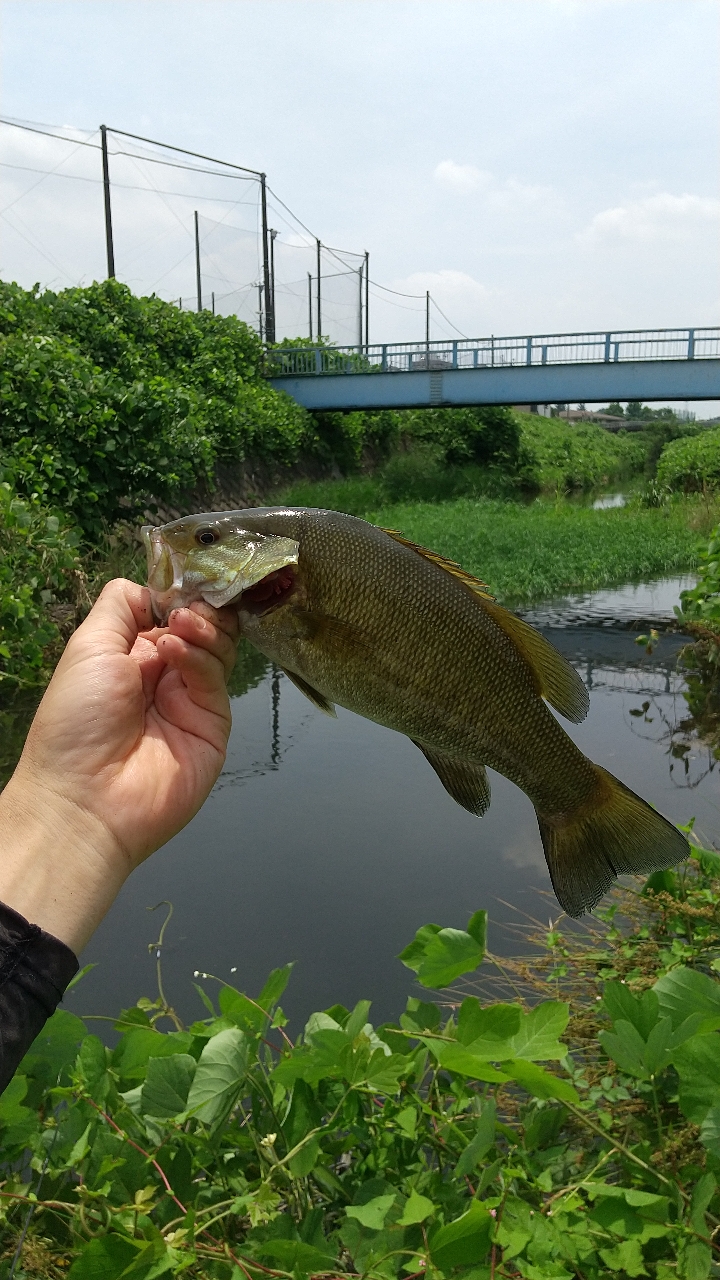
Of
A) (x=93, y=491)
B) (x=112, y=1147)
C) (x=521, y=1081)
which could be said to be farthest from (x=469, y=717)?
(x=93, y=491)

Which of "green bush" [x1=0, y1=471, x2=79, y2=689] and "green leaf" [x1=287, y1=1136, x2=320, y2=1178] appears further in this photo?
"green bush" [x1=0, y1=471, x2=79, y2=689]

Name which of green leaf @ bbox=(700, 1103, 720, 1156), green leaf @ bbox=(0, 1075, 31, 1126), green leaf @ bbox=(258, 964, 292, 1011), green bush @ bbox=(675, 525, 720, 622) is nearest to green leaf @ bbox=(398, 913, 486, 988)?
green leaf @ bbox=(258, 964, 292, 1011)

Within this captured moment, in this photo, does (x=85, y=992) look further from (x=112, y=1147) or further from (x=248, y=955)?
(x=112, y=1147)

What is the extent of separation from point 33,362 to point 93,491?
5.42 feet

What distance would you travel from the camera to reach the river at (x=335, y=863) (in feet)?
13.2

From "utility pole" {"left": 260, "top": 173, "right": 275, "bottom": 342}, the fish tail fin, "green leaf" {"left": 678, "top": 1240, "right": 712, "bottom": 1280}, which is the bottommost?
"green leaf" {"left": 678, "top": 1240, "right": 712, "bottom": 1280}

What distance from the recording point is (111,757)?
71.7 inches

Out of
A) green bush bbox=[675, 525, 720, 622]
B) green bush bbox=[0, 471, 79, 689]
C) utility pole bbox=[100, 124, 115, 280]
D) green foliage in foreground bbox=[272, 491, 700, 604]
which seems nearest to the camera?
green bush bbox=[0, 471, 79, 689]

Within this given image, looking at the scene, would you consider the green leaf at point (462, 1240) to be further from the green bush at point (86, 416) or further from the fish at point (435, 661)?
the green bush at point (86, 416)

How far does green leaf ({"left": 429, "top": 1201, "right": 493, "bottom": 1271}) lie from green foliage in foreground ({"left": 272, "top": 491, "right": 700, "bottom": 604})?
982 cm

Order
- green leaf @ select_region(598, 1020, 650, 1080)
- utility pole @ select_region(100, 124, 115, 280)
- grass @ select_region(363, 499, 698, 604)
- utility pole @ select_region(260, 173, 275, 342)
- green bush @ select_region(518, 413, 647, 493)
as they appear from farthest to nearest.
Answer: green bush @ select_region(518, 413, 647, 493)
utility pole @ select_region(260, 173, 275, 342)
utility pole @ select_region(100, 124, 115, 280)
grass @ select_region(363, 499, 698, 604)
green leaf @ select_region(598, 1020, 650, 1080)

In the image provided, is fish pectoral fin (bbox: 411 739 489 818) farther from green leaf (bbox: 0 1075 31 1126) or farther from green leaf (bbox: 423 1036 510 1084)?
green leaf (bbox: 0 1075 31 1126)

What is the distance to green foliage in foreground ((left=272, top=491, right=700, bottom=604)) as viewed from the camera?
12555mm

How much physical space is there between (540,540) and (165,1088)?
1348cm
